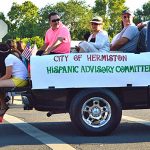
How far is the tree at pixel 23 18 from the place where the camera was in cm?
9431

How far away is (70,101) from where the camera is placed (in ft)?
29.1

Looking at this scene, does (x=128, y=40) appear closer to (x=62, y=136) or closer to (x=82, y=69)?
(x=82, y=69)

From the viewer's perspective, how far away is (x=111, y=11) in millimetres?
74312

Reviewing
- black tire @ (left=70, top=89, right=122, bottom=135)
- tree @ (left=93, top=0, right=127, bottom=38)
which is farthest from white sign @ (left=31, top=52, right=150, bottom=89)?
tree @ (left=93, top=0, right=127, bottom=38)

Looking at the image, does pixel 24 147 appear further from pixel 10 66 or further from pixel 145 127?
pixel 145 127

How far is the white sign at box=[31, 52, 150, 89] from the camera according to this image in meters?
8.67

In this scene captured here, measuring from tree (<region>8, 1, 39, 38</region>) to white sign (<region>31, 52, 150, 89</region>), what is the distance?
85.5 m

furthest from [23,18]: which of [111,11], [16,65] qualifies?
[16,65]

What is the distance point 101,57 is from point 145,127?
2.09 metres

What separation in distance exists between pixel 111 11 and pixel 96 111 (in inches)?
2614

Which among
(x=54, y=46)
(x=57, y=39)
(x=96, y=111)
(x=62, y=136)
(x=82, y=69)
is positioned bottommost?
(x=62, y=136)

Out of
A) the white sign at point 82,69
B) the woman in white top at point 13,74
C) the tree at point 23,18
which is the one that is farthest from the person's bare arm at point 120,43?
the tree at point 23,18

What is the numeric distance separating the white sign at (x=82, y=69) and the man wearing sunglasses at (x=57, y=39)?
547 mm

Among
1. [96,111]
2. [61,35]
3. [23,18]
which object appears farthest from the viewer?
[23,18]
